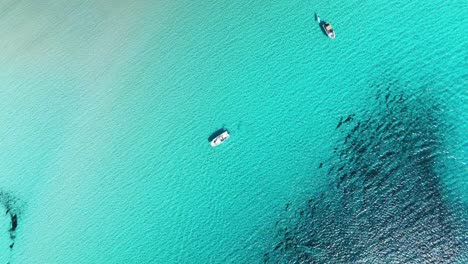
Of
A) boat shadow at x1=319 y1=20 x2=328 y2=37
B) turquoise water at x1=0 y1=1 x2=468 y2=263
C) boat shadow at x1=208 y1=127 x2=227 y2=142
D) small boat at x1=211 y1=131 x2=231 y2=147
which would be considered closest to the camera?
turquoise water at x1=0 y1=1 x2=468 y2=263

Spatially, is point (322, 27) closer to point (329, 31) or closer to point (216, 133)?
point (329, 31)

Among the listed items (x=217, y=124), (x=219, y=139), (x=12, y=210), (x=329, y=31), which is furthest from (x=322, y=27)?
(x=12, y=210)

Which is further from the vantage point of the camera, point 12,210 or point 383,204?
point 12,210

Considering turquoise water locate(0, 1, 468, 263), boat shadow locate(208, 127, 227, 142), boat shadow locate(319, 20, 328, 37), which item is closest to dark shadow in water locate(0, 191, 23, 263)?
turquoise water locate(0, 1, 468, 263)

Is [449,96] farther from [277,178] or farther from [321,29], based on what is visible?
[277,178]

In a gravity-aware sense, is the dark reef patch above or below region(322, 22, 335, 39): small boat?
below

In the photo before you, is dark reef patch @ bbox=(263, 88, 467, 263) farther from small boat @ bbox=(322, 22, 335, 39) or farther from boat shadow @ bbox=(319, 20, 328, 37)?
boat shadow @ bbox=(319, 20, 328, 37)

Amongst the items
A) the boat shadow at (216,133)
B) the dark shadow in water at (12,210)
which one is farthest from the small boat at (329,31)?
the dark shadow in water at (12,210)
